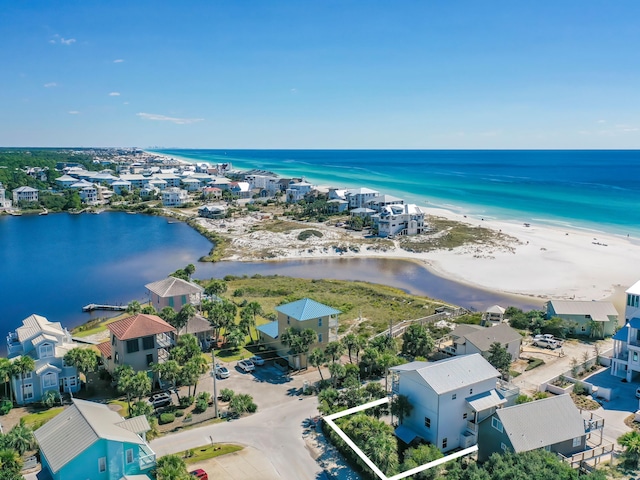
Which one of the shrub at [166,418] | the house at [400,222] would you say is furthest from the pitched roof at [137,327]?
the house at [400,222]

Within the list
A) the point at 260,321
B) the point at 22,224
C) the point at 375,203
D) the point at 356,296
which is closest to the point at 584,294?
the point at 356,296

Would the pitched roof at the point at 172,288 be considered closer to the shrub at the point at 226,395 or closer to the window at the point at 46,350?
the window at the point at 46,350

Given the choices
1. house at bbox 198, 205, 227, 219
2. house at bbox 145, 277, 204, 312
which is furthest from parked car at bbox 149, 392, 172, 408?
house at bbox 198, 205, 227, 219

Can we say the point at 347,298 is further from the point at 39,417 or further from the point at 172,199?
the point at 172,199

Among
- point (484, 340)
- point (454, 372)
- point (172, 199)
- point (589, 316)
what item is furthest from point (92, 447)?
point (172, 199)

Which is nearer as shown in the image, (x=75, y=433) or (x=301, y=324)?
(x=75, y=433)

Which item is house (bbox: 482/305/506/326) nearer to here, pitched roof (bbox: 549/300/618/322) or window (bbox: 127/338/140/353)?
pitched roof (bbox: 549/300/618/322)

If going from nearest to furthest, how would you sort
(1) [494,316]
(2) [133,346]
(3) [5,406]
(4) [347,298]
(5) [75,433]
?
(5) [75,433] → (3) [5,406] → (2) [133,346] → (1) [494,316] → (4) [347,298]
